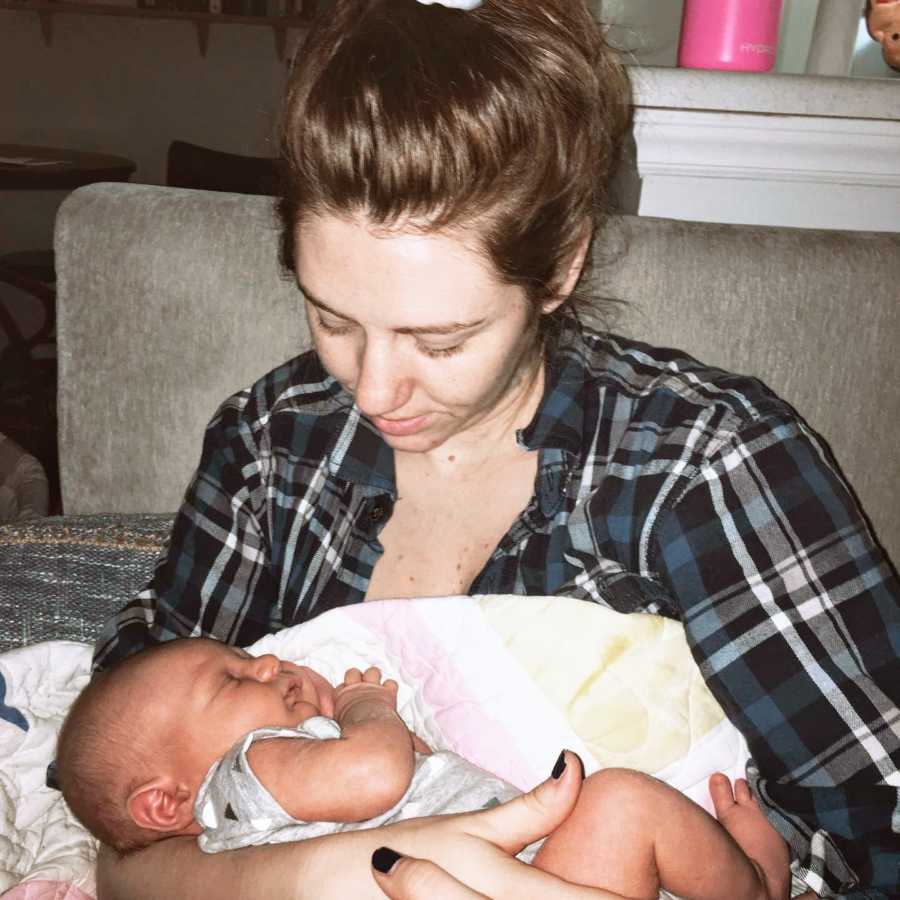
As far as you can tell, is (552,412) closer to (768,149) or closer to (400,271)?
(400,271)

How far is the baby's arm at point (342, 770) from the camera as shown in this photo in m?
0.95

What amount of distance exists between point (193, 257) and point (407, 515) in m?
Answer: 0.60

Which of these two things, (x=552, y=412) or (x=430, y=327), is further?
(x=552, y=412)

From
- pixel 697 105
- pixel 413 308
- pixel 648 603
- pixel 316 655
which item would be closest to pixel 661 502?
pixel 648 603

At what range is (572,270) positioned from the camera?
3.57 feet

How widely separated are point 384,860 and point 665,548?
1.37ft

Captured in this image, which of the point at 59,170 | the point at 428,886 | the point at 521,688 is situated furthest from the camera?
the point at 59,170

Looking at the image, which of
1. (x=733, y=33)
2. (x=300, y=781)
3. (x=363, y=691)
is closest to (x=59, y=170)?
(x=733, y=33)

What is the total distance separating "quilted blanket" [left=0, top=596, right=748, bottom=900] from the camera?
100 cm

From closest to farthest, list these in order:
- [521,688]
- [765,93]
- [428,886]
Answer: [428,886]
[521,688]
[765,93]

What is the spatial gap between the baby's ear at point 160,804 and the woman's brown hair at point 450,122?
2.06ft

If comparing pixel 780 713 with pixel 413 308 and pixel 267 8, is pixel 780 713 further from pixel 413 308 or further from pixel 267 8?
pixel 267 8

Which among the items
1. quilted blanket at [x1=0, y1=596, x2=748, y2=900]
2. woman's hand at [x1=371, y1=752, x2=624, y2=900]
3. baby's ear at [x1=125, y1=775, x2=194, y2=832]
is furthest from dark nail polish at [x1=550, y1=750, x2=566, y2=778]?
baby's ear at [x1=125, y1=775, x2=194, y2=832]

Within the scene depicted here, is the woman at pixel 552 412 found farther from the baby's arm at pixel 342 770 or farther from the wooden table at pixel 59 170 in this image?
the wooden table at pixel 59 170
